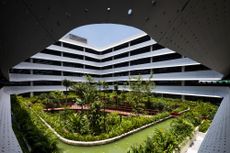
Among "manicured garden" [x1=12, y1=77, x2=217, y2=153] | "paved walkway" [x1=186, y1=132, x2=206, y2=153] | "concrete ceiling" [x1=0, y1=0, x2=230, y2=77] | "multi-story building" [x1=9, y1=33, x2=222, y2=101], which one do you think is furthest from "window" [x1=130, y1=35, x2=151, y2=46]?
"concrete ceiling" [x1=0, y1=0, x2=230, y2=77]

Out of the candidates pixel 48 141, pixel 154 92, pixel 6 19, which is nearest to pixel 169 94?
pixel 154 92

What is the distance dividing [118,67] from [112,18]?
46.3m

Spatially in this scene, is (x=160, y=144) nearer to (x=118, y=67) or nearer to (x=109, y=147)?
(x=109, y=147)

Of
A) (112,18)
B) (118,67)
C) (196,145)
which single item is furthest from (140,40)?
(112,18)

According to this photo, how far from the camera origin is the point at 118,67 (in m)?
51.1

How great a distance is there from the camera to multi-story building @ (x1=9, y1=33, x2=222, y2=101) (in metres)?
32.4

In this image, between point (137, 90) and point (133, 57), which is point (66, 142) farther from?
point (133, 57)

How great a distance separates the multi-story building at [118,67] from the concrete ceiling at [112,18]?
79.2 ft

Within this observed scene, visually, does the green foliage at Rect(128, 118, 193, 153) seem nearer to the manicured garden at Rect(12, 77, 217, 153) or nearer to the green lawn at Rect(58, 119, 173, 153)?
the manicured garden at Rect(12, 77, 217, 153)

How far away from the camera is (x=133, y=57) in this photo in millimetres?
44938

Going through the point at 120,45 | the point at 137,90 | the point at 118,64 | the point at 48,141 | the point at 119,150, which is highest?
the point at 120,45

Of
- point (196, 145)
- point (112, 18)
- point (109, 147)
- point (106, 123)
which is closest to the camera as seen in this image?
point (112, 18)

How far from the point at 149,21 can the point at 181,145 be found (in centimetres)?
860

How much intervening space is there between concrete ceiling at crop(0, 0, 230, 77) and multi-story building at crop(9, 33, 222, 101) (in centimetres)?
2413
